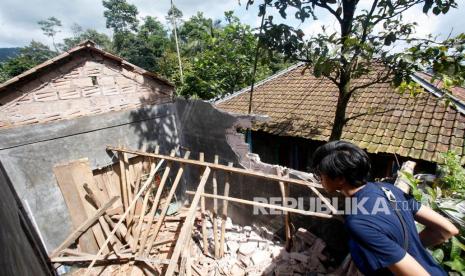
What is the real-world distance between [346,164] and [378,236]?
0.49 m

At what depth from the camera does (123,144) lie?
715 cm

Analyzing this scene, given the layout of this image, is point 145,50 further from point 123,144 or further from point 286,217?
point 286,217

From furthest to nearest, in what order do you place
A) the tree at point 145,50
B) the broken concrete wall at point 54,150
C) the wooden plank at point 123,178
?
the tree at point 145,50
the wooden plank at point 123,178
the broken concrete wall at point 54,150

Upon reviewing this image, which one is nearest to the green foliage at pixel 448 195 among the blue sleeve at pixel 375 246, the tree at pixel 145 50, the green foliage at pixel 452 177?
the green foliage at pixel 452 177

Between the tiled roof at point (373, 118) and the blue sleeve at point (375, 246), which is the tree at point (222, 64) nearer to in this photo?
the tiled roof at point (373, 118)

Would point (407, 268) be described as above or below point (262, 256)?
above

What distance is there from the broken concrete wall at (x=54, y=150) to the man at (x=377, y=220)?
605 centimetres

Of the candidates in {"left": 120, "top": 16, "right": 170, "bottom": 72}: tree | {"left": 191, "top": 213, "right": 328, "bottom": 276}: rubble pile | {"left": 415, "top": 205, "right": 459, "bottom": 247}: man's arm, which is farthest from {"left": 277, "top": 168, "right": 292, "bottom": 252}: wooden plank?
{"left": 120, "top": 16, "right": 170, "bottom": 72}: tree

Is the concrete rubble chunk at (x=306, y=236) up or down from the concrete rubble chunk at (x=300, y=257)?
up

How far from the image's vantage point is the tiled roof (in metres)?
6.45

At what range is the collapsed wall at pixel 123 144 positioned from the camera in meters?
5.51

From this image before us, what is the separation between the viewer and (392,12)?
15.0 feet

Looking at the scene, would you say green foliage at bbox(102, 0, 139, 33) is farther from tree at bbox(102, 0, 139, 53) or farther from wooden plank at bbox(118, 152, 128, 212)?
wooden plank at bbox(118, 152, 128, 212)

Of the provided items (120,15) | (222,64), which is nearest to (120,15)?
(120,15)
